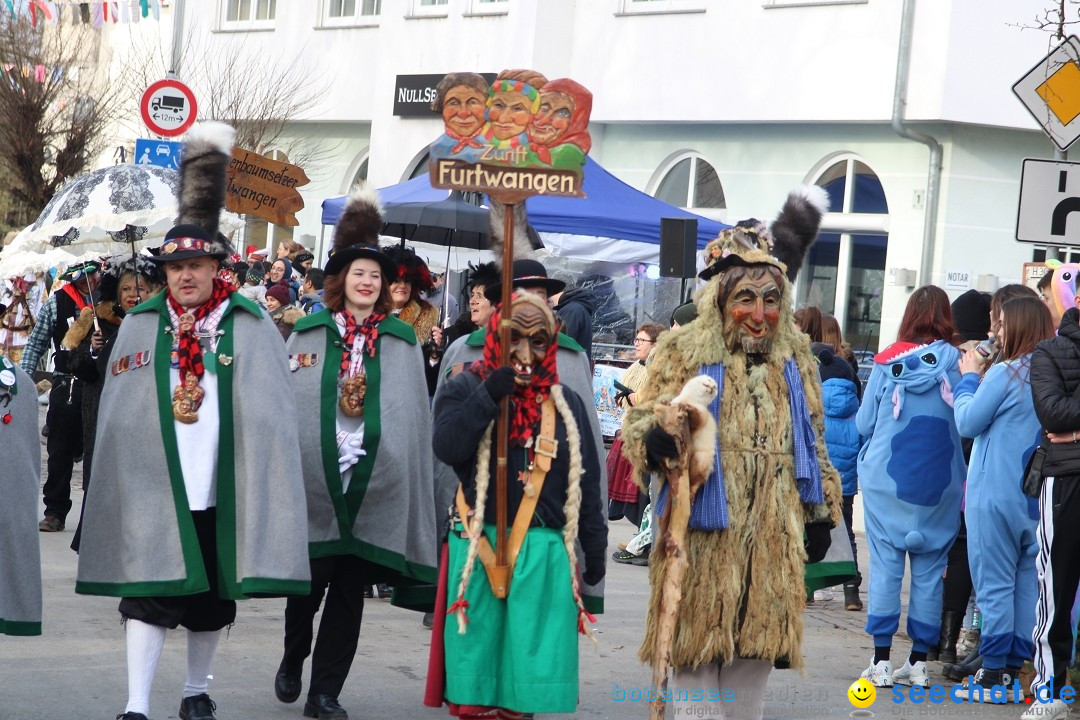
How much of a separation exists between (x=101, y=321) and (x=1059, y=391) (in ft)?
17.9

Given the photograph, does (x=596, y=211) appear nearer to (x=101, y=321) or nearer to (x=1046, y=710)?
(x=101, y=321)

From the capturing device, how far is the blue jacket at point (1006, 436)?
7367mm

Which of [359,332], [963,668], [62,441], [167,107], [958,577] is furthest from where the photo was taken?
[167,107]

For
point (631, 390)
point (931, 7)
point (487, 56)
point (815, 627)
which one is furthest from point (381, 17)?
point (815, 627)

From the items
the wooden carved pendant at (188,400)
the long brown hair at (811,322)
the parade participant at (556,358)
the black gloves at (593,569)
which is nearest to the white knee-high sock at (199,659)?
the wooden carved pendant at (188,400)

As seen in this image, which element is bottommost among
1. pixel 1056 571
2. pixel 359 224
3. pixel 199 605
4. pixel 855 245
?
pixel 199 605

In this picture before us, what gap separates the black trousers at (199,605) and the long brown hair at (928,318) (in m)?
3.46

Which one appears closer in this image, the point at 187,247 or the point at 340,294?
the point at 187,247

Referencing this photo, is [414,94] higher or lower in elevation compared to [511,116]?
higher

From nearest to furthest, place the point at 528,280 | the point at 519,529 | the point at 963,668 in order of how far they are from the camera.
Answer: the point at 519,529 → the point at 528,280 → the point at 963,668

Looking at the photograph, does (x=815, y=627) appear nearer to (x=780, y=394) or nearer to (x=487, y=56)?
(x=780, y=394)

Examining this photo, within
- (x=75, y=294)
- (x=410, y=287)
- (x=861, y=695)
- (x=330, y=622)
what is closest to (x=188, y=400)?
(x=330, y=622)

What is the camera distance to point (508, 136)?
5.68m

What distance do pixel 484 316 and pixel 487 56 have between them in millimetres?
16736
